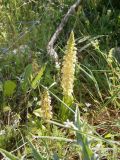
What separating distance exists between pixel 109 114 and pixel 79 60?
478 mm

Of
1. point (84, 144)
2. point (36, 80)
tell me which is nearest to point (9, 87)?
point (36, 80)

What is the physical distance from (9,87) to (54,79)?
229 mm

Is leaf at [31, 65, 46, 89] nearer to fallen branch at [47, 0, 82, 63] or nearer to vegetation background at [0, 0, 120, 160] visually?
vegetation background at [0, 0, 120, 160]

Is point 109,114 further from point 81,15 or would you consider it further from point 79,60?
point 81,15

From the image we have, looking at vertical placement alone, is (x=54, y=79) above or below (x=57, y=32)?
below

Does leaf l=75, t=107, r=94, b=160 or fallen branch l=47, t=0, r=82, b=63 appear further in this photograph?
fallen branch l=47, t=0, r=82, b=63

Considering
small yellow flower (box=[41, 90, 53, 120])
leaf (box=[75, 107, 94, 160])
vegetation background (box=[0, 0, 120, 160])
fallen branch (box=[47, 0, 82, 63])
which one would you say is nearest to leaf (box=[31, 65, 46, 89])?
vegetation background (box=[0, 0, 120, 160])

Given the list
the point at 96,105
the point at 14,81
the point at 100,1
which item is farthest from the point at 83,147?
the point at 100,1

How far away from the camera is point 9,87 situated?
6.30 ft

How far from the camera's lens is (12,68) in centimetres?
209

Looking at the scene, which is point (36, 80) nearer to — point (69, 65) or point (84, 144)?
point (69, 65)

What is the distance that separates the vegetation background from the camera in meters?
1.60

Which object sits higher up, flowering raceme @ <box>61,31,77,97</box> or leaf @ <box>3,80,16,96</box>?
flowering raceme @ <box>61,31,77,97</box>

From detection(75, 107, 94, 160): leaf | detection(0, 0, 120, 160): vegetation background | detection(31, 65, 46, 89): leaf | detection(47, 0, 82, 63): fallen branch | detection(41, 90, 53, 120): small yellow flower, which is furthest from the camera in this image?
detection(47, 0, 82, 63): fallen branch
